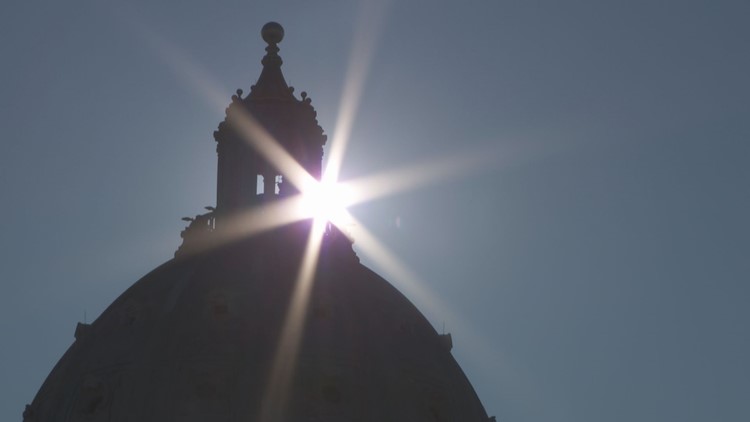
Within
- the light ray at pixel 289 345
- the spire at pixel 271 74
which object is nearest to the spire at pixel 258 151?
the spire at pixel 271 74

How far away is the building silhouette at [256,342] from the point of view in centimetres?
8594

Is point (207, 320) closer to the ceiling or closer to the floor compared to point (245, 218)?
closer to the floor

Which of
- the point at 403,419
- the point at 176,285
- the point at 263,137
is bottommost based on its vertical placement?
the point at 403,419

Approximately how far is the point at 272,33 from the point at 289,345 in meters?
20.3

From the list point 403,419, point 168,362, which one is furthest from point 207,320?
point 403,419

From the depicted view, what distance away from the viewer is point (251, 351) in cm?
8688

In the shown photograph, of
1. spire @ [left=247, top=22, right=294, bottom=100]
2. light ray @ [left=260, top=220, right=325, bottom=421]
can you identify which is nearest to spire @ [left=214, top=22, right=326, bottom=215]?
spire @ [left=247, top=22, right=294, bottom=100]

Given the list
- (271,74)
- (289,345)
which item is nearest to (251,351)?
(289,345)

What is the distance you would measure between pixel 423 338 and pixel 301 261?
20.4 feet

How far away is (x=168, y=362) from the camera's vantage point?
285 ft

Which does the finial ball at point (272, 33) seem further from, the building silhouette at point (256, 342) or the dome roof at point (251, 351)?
the dome roof at point (251, 351)

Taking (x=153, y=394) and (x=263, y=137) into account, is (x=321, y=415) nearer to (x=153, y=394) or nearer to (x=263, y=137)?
(x=153, y=394)

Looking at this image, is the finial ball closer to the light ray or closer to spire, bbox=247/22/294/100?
spire, bbox=247/22/294/100

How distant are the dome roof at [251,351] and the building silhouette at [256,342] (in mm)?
57
